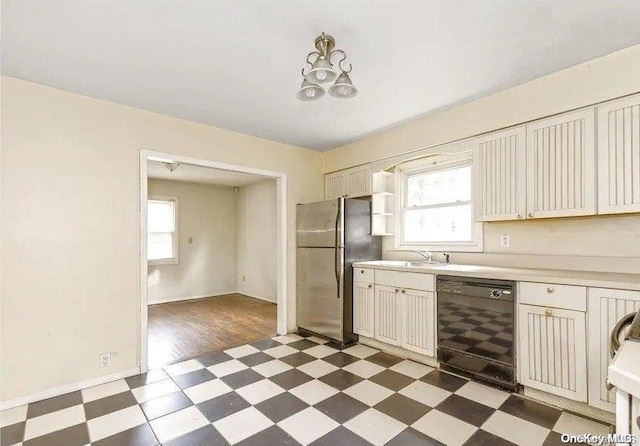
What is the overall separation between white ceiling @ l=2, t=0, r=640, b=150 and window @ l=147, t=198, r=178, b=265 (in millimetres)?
3696

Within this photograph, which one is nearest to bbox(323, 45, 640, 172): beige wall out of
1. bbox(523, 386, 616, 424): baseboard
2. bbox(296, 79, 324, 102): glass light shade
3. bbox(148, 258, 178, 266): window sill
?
bbox(296, 79, 324, 102): glass light shade

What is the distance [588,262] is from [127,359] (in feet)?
13.1

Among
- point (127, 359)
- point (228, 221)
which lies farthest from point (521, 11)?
point (228, 221)

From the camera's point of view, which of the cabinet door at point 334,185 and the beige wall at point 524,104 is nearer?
the beige wall at point 524,104

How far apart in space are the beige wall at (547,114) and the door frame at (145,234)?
1754 mm

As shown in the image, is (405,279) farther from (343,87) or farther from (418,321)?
(343,87)

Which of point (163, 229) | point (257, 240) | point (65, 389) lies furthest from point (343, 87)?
point (163, 229)

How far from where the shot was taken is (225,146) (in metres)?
3.56

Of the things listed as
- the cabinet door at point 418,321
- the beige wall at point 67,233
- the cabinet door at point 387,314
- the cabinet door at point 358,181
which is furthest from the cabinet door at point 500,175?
the beige wall at point 67,233

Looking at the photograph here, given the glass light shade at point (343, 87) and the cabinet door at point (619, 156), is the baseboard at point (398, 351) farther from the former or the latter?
the glass light shade at point (343, 87)

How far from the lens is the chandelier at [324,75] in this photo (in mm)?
1819

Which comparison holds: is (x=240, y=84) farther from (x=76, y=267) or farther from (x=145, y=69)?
(x=76, y=267)

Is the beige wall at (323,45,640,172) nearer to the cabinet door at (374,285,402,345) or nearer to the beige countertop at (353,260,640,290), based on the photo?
the beige countertop at (353,260,640,290)

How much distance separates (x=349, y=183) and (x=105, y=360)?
10.5 ft
